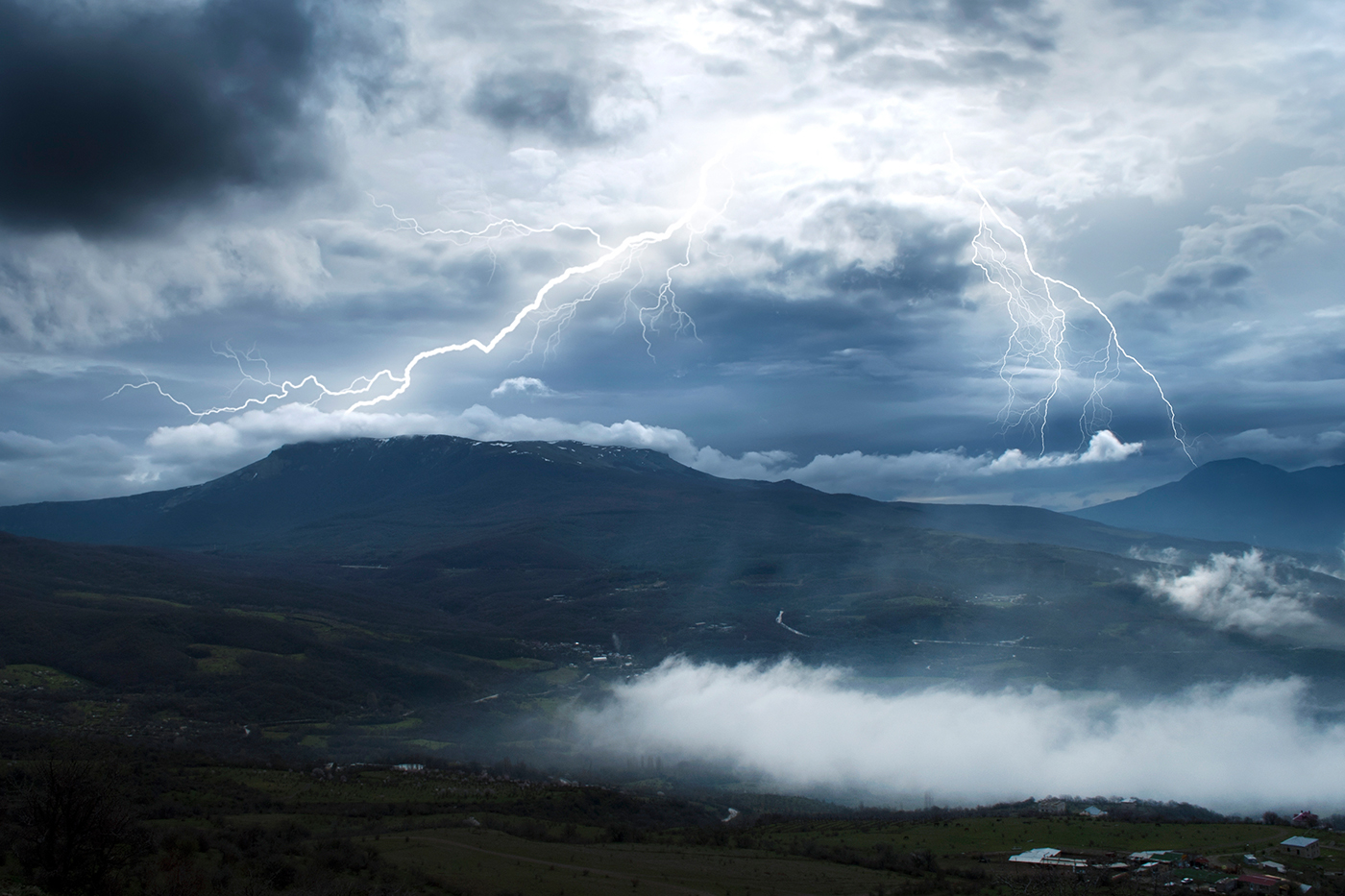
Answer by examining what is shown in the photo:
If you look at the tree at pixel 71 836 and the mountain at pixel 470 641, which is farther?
the mountain at pixel 470 641

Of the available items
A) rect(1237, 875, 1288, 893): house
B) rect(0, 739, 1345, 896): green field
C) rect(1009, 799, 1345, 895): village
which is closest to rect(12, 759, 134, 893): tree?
rect(0, 739, 1345, 896): green field

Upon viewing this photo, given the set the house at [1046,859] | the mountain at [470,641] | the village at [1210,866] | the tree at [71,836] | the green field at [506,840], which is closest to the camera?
the tree at [71,836]

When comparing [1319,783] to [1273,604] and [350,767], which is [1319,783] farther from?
[1273,604]

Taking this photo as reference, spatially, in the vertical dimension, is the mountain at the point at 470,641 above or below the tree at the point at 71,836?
below

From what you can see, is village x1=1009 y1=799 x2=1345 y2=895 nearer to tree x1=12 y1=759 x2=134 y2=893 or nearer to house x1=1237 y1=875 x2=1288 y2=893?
house x1=1237 y1=875 x2=1288 y2=893

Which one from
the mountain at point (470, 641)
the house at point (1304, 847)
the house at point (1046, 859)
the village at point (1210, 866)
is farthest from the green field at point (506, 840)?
the mountain at point (470, 641)

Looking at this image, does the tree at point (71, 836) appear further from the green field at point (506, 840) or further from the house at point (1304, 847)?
the house at point (1304, 847)

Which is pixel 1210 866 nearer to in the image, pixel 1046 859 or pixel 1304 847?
pixel 1046 859
